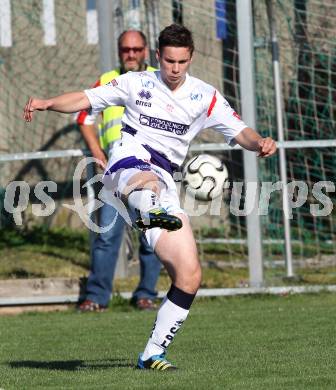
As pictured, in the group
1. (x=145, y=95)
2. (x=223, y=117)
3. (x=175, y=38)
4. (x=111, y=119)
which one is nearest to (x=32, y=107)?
(x=145, y=95)

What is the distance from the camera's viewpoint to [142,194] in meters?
6.12

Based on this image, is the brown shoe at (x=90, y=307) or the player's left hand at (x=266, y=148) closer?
the player's left hand at (x=266, y=148)

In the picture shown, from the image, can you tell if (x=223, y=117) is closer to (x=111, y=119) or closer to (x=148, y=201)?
(x=148, y=201)

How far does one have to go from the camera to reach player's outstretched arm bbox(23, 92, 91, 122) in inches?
243

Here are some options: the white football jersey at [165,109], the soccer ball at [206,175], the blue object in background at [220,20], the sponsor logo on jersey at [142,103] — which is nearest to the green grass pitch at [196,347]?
the soccer ball at [206,175]

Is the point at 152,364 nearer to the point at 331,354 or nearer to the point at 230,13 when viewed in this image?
the point at 331,354

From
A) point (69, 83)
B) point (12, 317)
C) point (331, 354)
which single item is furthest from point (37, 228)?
point (331, 354)

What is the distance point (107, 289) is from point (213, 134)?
2877mm

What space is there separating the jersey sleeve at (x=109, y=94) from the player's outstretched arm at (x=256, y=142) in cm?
73

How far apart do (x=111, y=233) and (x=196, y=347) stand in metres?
2.58

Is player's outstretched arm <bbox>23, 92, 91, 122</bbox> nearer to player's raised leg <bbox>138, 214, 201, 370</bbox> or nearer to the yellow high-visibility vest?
player's raised leg <bbox>138, 214, 201, 370</bbox>

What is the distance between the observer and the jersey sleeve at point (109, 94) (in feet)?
22.0

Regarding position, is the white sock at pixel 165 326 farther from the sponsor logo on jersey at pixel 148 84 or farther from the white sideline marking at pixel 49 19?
the white sideline marking at pixel 49 19

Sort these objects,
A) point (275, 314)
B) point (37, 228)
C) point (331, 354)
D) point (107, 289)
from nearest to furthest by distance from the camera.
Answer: point (331, 354) → point (275, 314) → point (107, 289) → point (37, 228)
